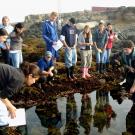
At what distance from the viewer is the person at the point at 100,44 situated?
1450cm

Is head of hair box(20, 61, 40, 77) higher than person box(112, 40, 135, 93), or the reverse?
head of hair box(20, 61, 40, 77)

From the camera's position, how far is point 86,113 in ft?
33.6

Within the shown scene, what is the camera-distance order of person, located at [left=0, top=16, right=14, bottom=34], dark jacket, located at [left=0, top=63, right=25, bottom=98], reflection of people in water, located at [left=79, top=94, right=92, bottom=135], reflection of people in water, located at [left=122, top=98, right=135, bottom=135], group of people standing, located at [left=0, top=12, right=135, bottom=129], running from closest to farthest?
dark jacket, located at [left=0, top=63, right=25, bottom=98] < reflection of people in water, located at [left=122, top=98, right=135, bottom=135] < reflection of people in water, located at [left=79, top=94, right=92, bottom=135] < group of people standing, located at [left=0, top=12, right=135, bottom=129] < person, located at [left=0, top=16, right=14, bottom=34]

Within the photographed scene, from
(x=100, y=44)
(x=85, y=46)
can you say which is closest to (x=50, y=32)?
(x=85, y=46)

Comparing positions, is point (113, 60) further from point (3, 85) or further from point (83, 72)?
point (3, 85)

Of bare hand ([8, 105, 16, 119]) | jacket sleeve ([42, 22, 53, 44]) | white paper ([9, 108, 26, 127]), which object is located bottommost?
white paper ([9, 108, 26, 127])

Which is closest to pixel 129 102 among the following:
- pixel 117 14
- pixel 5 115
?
pixel 5 115

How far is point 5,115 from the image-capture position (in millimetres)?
7176

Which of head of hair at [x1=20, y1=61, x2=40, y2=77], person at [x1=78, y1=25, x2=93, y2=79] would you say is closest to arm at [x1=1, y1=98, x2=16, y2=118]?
head of hair at [x1=20, y1=61, x2=40, y2=77]

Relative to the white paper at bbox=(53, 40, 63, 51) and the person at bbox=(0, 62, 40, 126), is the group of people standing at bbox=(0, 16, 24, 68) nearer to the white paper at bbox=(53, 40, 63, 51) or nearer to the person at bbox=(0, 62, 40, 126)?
the white paper at bbox=(53, 40, 63, 51)

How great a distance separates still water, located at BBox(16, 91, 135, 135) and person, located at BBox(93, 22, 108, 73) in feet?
9.79

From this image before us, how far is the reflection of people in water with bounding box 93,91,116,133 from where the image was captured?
30.7 feet

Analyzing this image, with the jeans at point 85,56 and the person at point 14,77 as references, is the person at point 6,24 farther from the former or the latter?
the person at point 14,77

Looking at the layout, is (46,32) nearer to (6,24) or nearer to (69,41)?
(69,41)
